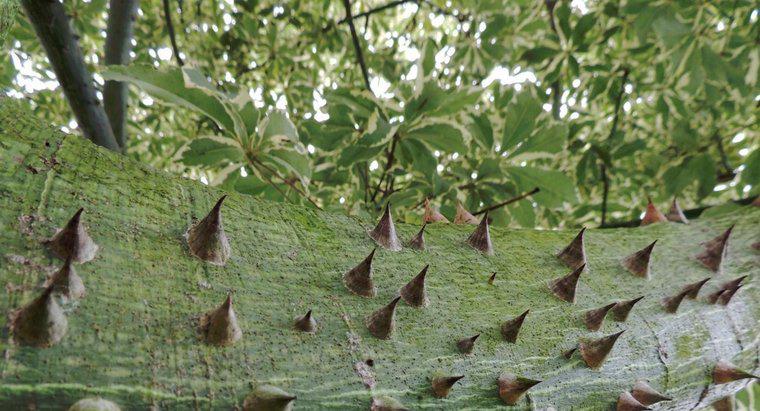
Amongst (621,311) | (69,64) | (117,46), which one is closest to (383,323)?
(621,311)

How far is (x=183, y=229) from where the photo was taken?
762 mm

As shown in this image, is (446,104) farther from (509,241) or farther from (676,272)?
(676,272)

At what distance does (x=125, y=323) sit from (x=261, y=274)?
0.21 m

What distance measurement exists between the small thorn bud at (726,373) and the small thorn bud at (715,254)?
281 mm

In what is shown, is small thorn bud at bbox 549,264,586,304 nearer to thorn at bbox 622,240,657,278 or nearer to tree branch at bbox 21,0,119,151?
thorn at bbox 622,240,657,278

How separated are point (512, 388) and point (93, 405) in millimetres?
531

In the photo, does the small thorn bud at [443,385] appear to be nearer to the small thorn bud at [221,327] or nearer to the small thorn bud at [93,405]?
the small thorn bud at [221,327]

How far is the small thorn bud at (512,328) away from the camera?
0.82m

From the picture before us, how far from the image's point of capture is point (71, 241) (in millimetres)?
611

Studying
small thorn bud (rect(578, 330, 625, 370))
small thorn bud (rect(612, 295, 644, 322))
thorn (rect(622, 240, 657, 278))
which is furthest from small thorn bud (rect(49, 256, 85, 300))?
thorn (rect(622, 240, 657, 278))

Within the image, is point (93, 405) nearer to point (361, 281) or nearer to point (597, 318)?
point (361, 281)

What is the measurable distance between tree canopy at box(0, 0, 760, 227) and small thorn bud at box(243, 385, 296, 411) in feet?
2.63

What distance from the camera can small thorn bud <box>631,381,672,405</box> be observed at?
0.81 m

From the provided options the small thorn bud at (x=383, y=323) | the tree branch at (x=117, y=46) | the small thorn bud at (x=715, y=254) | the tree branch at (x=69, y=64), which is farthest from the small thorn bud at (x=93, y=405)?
the tree branch at (x=117, y=46)
